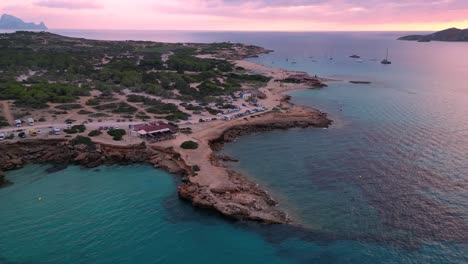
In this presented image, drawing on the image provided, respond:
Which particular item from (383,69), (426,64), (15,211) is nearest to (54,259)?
(15,211)

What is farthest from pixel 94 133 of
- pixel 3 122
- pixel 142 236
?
pixel 142 236

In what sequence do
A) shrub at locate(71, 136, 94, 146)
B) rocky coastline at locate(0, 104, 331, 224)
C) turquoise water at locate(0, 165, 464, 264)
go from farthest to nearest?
shrub at locate(71, 136, 94, 146) < rocky coastline at locate(0, 104, 331, 224) < turquoise water at locate(0, 165, 464, 264)

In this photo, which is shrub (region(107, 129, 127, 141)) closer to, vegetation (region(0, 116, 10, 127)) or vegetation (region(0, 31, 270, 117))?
vegetation (region(0, 31, 270, 117))

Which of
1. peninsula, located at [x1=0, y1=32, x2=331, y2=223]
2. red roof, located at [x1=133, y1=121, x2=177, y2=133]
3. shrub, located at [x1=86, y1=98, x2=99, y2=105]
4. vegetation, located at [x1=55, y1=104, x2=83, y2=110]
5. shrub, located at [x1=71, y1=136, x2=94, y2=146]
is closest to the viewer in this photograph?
peninsula, located at [x1=0, y1=32, x2=331, y2=223]

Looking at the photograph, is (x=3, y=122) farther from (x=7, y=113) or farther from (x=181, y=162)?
(x=181, y=162)

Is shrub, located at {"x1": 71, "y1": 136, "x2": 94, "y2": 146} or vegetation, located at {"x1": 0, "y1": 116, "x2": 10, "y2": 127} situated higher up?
vegetation, located at {"x1": 0, "y1": 116, "x2": 10, "y2": 127}

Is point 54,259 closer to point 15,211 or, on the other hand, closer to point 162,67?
point 15,211

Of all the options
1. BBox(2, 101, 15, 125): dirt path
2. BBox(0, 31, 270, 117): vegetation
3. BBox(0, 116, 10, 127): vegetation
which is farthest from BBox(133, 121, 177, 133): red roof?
BBox(2, 101, 15, 125): dirt path
